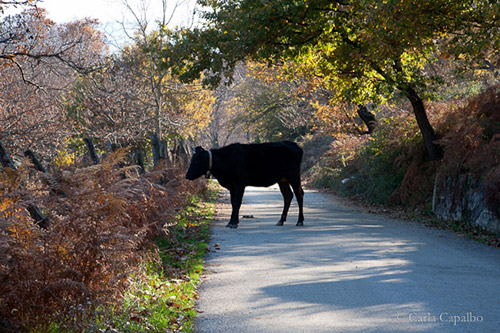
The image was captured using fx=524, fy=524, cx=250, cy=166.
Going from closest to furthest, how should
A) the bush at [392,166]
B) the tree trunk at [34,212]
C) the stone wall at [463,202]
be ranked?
the tree trunk at [34,212], the stone wall at [463,202], the bush at [392,166]

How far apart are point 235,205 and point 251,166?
1.42m

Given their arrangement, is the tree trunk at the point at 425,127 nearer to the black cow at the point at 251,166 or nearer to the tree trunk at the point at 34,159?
the black cow at the point at 251,166

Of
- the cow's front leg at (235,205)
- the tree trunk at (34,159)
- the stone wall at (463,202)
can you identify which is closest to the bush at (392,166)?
the stone wall at (463,202)

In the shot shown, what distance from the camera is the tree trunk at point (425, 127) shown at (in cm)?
1645

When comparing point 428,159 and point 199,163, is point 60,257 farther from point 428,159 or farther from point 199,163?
point 428,159

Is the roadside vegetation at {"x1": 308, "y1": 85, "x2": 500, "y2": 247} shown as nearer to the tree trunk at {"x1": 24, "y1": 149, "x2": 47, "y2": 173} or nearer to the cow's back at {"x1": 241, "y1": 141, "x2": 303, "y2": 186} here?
the cow's back at {"x1": 241, "y1": 141, "x2": 303, "y2": 186}

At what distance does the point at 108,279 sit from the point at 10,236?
4.19 feet

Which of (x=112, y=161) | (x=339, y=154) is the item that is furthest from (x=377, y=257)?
(x=339, y=154)

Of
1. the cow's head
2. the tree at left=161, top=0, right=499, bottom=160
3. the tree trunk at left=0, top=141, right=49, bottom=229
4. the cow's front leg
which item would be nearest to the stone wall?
the tree at left=161, top=0, right=499, bottom=160

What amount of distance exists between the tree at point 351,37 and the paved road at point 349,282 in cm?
488

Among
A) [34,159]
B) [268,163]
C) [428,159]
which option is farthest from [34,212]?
[428,159]

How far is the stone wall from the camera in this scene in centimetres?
1200

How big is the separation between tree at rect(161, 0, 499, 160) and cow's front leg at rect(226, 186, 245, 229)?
4144 mm

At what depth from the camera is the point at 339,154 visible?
27.3m
